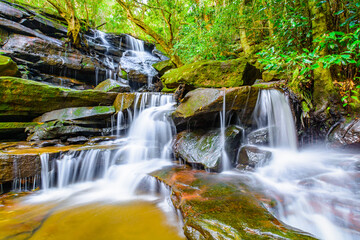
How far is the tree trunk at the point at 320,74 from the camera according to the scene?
3.68m

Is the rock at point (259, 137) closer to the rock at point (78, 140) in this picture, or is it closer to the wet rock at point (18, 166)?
the wet rock at point (18, 166)

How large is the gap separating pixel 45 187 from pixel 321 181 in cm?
534

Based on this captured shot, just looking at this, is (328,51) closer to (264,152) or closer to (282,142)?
(282,142)

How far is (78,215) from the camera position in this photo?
8.11 feet

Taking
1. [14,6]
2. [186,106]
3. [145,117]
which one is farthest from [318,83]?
[14,6]

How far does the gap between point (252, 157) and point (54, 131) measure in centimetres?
597

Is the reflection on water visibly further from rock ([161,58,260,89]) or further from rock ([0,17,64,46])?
rock ([0,17,64,46])

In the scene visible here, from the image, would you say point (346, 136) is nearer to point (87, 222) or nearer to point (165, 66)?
point (87, 222)

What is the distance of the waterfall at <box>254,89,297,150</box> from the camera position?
416cm

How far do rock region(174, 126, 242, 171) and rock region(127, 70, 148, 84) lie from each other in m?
6.79

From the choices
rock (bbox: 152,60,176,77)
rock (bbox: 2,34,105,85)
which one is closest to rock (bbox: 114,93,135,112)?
rock (bbox: 152,60,176,77)

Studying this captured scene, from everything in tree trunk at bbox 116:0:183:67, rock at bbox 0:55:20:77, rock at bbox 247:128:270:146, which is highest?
tree trunk at bbox 116:0:183:67

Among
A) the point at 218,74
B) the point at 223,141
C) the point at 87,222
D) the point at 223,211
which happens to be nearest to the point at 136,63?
the point at 218,74

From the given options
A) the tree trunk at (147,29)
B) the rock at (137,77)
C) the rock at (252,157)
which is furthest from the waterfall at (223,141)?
the rock at (137,77)
